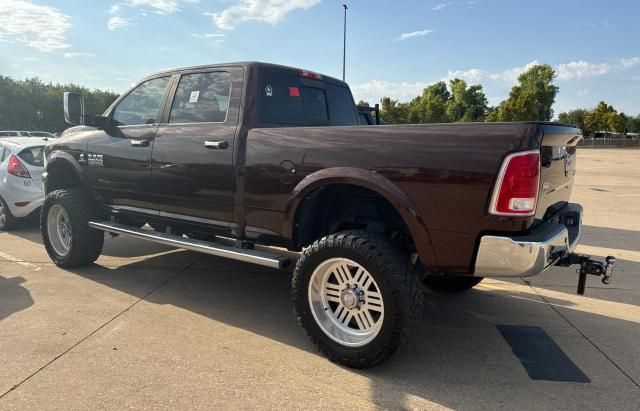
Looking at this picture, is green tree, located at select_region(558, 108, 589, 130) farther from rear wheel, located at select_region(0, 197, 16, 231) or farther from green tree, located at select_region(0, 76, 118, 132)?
rear wheel, located at select_region(0, 197, 16, 231)

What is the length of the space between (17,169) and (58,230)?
2.67 meters

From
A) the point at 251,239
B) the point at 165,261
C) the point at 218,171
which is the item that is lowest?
the point at 165,261

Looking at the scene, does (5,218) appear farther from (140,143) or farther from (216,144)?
(216,144)

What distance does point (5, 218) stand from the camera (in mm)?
7707

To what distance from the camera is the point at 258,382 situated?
308 centimetres

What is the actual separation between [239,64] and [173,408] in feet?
9.03

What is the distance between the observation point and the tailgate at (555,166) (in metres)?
2.89

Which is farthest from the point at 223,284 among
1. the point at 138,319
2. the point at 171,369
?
the point at 171,369

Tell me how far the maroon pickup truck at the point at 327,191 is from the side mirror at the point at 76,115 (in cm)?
2

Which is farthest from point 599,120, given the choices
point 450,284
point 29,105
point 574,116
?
point 450,284

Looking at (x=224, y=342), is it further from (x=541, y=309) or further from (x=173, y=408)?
(x=541, y=309)

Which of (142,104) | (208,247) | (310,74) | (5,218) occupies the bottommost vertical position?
(5,218)

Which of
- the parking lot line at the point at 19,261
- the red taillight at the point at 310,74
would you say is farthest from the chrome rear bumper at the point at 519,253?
the parking lot line at the point at 19,261

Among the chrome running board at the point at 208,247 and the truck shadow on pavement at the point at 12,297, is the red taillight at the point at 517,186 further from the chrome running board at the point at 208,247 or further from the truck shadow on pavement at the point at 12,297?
the truck shadow on pavement at the point at 12,297
